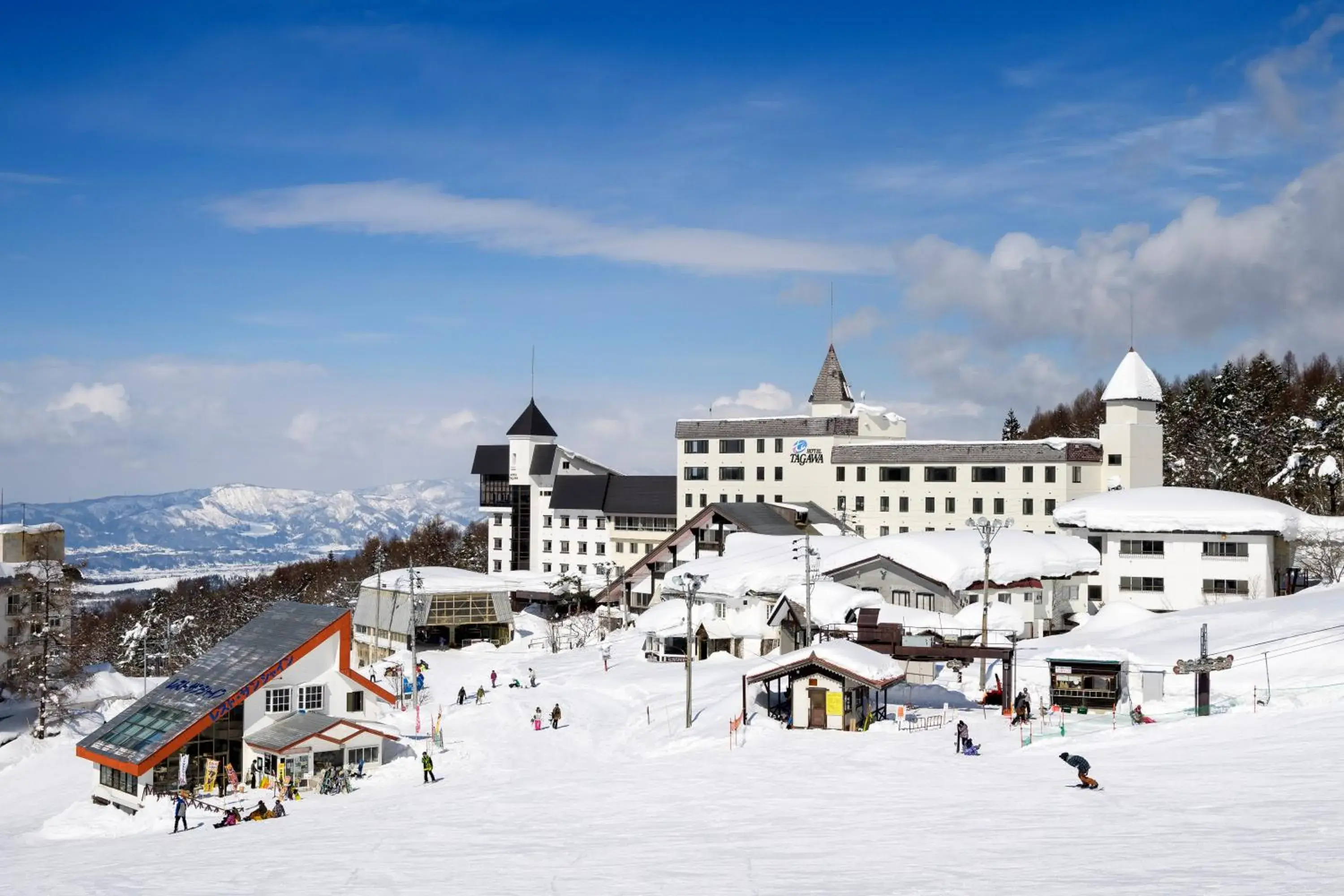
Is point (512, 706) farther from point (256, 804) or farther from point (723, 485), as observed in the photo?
point (723, 485)

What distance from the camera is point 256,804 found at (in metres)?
32.8

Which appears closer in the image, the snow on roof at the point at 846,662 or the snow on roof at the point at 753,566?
the snow on roof at the point at 846,662

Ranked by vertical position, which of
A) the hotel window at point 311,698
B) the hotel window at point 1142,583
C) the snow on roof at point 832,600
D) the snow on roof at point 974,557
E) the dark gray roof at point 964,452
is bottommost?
the hotel window at point 311,698

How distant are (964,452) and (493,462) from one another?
4143 cm

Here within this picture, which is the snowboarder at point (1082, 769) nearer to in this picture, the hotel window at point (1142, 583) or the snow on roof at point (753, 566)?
→ the snow on roof at point (753, 566)

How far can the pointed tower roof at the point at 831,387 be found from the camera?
299 ft

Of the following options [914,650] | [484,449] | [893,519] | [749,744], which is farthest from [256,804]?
[484,449]

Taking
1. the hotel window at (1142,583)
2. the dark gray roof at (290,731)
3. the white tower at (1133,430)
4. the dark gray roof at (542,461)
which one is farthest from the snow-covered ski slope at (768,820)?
the dark gray roof at (542,461)

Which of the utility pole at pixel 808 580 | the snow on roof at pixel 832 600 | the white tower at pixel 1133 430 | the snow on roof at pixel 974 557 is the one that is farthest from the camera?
the white tower at pixel 1133 430

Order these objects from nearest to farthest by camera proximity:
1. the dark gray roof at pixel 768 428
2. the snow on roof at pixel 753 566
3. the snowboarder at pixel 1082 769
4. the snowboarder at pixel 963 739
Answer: the snowboarder at pixel 1082 769 → the snowboarder at pixel 963 739 → the snow on roof at pixel 753 566 → the dark gray roof at pixel 768 428

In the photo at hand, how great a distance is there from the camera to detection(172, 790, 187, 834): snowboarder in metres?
30.1

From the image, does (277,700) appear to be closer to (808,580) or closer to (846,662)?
(846,662)

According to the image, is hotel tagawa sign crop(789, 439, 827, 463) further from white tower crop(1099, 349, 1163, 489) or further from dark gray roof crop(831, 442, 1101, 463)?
white tower crop(1099, 349, 1163, 489)

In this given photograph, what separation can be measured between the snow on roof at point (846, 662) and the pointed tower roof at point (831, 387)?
53408mm
